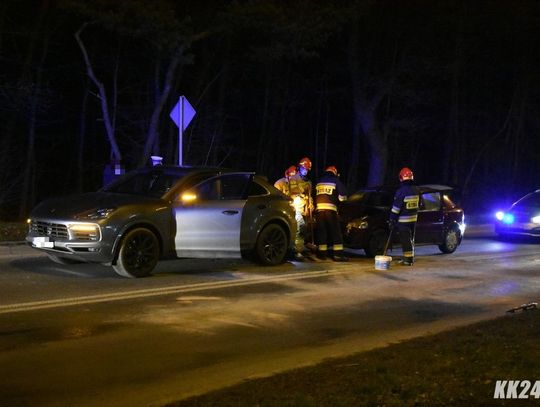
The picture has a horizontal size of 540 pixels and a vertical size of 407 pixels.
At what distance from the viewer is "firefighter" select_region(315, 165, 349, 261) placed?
13438mm

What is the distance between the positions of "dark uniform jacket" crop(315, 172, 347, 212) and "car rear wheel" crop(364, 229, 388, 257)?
1328 millimetres

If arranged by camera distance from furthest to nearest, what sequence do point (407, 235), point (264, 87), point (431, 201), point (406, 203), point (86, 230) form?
point (264, 87), point (431, 201), point (407, 235), point (406, 203), point (86, 230)

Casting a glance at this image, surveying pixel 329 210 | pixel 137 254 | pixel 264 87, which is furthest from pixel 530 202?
pixel 264 87

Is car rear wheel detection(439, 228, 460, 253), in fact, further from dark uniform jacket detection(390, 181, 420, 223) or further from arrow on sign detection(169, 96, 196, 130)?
arrow on sign detection(169, 96, 196, 130)

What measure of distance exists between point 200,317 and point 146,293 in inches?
60.4

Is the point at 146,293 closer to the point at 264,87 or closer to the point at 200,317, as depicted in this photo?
the point at 200,317

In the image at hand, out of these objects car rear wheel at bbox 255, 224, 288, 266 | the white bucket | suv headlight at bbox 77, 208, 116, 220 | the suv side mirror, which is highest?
the suv side mirror

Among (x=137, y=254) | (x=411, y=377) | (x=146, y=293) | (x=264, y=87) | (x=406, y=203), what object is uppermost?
→ (x=264, y=87)

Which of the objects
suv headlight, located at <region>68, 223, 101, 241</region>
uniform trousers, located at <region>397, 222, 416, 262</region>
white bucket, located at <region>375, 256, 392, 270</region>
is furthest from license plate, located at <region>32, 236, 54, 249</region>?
uniform trousers, located at <region>397, 222, 416, 262</region>

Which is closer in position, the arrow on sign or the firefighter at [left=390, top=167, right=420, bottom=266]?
the firefighter at [left=390, top=167, right=420, bottom=266]

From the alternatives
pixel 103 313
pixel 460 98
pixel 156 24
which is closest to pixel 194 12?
pixel 156 24

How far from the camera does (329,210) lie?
530 inches

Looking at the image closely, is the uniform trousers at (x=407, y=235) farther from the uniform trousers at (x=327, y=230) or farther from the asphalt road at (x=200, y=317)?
the uniform trousers at (x=327, y=230)

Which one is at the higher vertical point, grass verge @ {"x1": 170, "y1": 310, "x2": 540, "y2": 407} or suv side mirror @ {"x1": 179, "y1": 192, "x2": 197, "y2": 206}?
suv side mirror @ {"x1": 179, "y1": 192, "x2": 197, "y2": 206}
